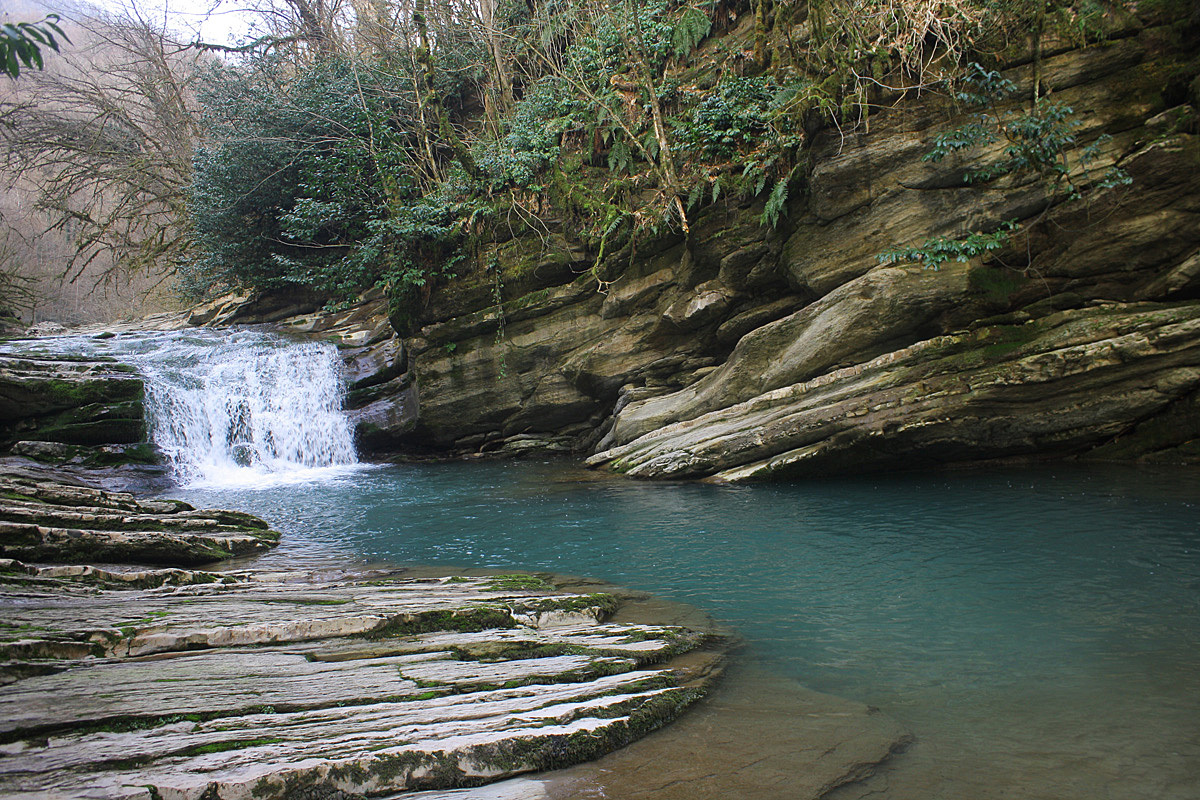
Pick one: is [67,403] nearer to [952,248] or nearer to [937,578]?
[937,578]

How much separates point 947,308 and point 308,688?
9.86 meters

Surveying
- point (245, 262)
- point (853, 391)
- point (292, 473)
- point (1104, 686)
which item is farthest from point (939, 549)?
point (245, 262)

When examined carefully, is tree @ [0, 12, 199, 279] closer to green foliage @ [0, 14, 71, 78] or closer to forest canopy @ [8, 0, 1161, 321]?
forest canopy @ [8, 0, 1161, 321]

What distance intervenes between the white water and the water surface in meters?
3.60

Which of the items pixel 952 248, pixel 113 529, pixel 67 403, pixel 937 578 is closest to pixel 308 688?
pixel 937 578

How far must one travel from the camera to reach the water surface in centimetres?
279

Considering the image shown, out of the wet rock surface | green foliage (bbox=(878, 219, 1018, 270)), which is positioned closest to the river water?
the wet rock surface

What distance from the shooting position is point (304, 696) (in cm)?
269

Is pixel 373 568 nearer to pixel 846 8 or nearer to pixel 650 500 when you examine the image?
pixel 650 500

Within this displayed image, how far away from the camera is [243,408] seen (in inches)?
611

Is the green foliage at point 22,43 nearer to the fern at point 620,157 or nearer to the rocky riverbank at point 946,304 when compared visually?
the rocky riverbank at point 946,304

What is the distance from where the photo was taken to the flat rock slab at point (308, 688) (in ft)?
6.60

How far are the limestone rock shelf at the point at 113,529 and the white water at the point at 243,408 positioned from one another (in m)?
5.70

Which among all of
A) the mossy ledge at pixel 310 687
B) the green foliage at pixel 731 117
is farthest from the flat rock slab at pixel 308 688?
the green foliage at pixel 731 117
